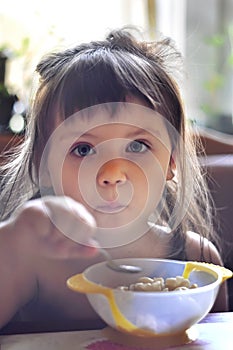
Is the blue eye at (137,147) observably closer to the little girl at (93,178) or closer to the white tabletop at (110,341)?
the little girl at (93,178)

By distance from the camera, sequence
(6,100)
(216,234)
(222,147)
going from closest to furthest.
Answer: (216,234)
(222,147)
(6,100)

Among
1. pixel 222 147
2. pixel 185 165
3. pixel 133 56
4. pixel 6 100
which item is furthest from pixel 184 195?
pixel 6 100

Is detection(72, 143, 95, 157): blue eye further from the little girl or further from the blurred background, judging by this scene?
the blurred background

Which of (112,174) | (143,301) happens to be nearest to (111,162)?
(112,174)

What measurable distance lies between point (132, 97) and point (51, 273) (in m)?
0.17

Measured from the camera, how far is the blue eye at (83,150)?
55 centimetres

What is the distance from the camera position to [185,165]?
2.23ft

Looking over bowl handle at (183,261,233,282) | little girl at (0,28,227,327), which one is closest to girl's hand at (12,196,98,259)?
little girl at (0,28,227,327)

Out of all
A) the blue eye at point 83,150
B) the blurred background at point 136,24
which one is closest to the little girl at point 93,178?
the blue eye at point 83,150

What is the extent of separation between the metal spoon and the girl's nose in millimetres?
53

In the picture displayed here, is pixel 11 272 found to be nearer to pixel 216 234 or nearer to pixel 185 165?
pixel 185 165

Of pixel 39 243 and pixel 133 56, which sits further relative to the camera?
pixel 133 56

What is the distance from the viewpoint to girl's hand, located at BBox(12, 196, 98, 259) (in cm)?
45

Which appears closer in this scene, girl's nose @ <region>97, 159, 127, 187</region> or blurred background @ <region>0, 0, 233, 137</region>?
girl's nose @ <region>97, 159, 127, 187</region>
